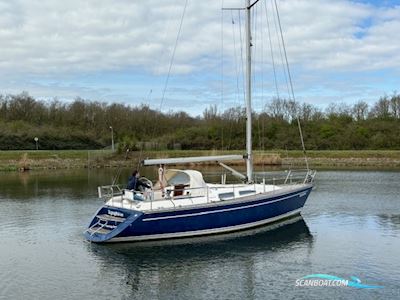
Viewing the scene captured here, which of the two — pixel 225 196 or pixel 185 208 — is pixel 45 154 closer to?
pixel 225 196

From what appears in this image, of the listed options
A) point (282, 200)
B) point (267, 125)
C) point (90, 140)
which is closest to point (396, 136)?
point (267, 125)

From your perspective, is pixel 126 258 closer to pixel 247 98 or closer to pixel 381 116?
pixel 247 98

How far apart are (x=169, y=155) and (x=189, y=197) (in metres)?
54.9

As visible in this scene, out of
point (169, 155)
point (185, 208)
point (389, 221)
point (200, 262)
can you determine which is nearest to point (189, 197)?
point (185, 208)

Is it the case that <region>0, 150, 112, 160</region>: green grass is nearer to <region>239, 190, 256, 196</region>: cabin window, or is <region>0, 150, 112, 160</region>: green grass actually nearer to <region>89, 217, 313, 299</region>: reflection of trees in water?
<region>239, 190, 256, 196</region>: cabin window

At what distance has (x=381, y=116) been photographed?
333ft

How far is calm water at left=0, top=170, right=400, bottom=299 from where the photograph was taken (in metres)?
14.9

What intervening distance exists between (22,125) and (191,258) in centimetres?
8515

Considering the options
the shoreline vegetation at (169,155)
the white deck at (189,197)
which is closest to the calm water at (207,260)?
the white deck at (189,197)

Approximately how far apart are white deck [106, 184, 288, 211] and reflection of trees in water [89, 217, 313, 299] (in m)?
1.60

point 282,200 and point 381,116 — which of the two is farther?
point 381,116
